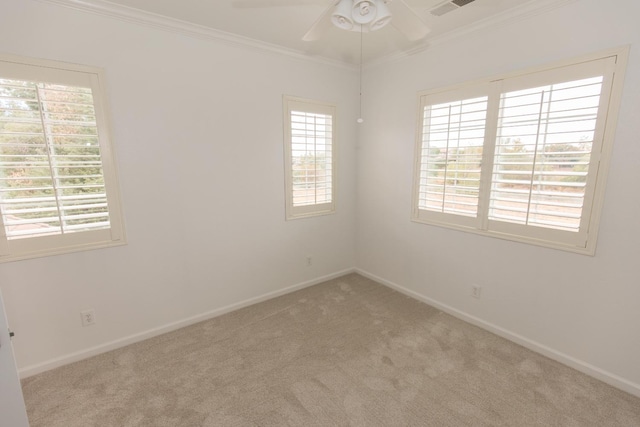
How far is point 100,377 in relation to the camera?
2.06 m

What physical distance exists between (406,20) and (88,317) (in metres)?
3.00

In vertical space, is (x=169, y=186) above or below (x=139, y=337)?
above

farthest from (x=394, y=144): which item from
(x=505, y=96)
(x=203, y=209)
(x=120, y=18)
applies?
(x=120, y=18)

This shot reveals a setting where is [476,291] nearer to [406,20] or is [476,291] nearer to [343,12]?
[406,20]

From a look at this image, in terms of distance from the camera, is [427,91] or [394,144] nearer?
[427,91]

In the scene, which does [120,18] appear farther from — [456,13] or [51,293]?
[456,13]

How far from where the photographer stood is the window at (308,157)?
3102mm

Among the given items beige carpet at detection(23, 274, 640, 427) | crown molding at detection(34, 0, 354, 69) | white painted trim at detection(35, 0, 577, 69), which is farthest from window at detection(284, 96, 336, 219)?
beige carpet at detection(23, 274, 640, 427)

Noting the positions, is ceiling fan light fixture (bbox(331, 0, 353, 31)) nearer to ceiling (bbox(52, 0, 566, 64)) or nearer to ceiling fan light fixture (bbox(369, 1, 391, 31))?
ceiling fan light fixture (bbox(369, 1, 391, 31))

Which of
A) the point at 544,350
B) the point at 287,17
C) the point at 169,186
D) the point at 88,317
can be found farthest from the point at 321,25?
the point at 544,350

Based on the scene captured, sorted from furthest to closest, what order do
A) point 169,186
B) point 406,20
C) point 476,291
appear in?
point 476,291 → point 169,186 → point 406,20

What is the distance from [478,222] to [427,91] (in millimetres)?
1347

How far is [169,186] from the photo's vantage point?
2.46 metres

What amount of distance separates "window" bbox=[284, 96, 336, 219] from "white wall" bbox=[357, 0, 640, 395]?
1.77ft
